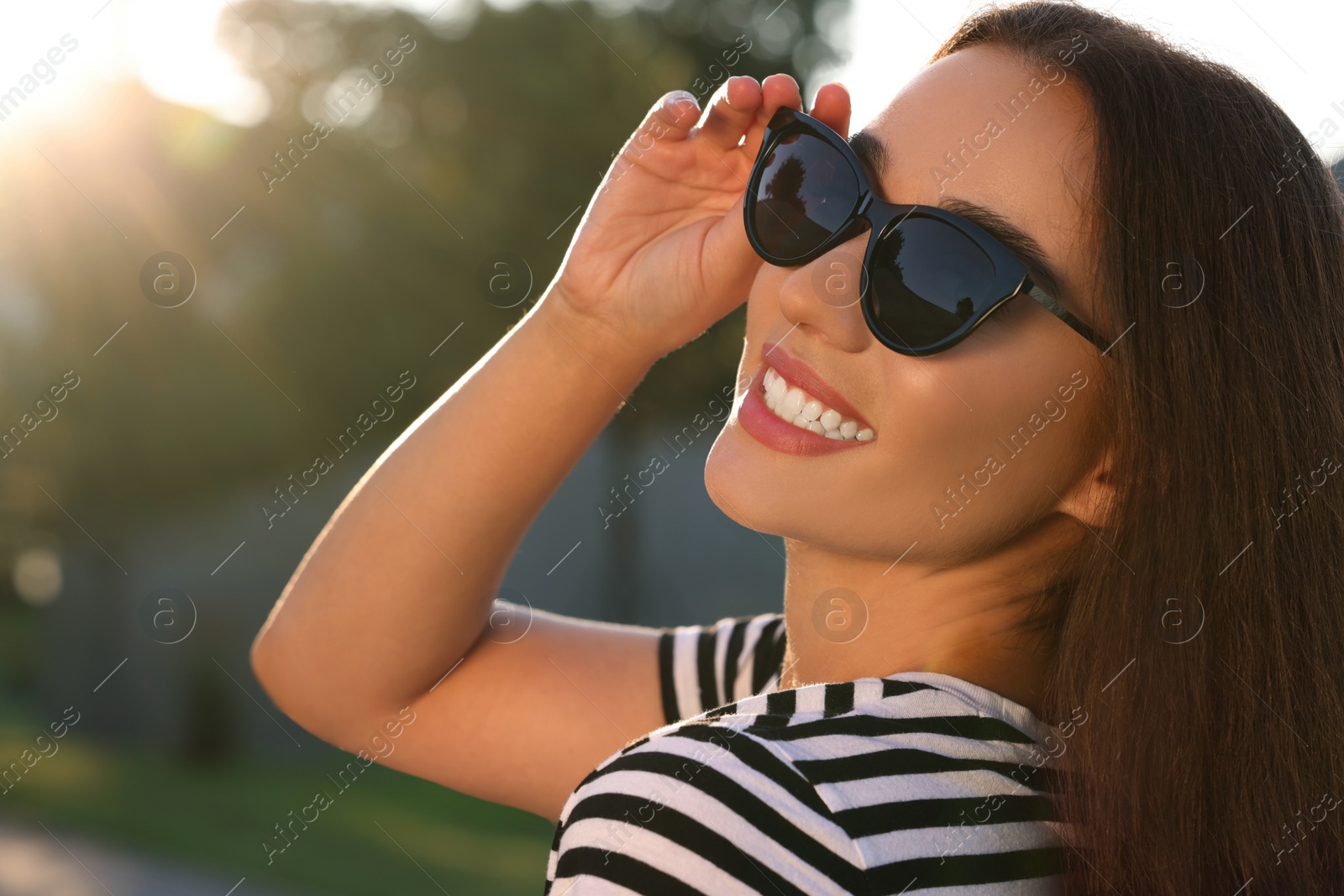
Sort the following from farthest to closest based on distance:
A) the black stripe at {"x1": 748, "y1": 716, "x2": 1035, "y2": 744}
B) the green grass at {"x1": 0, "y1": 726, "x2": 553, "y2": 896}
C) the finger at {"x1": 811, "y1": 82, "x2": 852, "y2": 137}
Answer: the green grass at {"x1": 0, "y1": 726, "x2": 553, "y2": 896}
the finger at {"x1": 811, "y1": 82, "x2": 852, "y2": 137}
the black stripe at {"x1": 748, "y1": 716, "x2": 1035, "y2": 744}

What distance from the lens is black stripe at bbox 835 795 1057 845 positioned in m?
1.28

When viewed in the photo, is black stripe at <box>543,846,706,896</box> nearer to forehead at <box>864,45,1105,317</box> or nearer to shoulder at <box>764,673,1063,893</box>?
shoulder at <box>764,673,1063,893</box>

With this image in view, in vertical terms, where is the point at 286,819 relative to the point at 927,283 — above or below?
below

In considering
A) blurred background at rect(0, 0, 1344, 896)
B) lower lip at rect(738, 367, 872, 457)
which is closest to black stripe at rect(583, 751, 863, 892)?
lower lip at rect(738, 367, 872, 457)

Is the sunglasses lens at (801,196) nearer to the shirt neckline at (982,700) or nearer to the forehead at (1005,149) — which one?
the forehead at (1005,149)

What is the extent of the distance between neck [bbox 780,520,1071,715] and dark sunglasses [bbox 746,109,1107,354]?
395 mm

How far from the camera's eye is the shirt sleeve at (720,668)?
2141mm

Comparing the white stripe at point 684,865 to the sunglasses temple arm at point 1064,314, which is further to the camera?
the sunglasses temple arm at point 1064,314

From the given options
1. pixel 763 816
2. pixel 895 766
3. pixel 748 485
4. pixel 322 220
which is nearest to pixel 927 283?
pixel 748 485

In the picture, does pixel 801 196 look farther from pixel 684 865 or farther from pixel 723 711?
pixel 684 865

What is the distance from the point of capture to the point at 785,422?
69.7 inches

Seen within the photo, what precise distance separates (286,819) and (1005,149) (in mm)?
7236

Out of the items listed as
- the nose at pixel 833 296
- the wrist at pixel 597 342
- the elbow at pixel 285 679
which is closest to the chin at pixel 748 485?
the nose at pixel 833 296

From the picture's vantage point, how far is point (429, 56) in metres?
7.64
